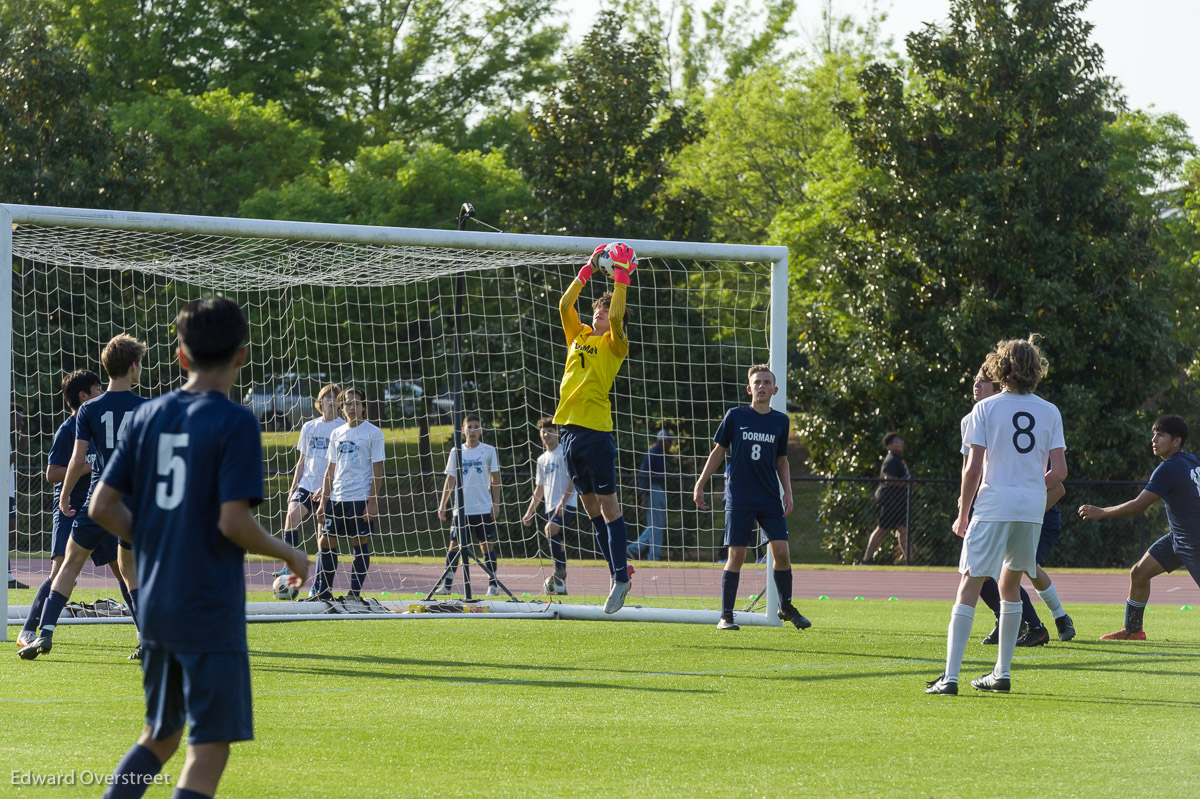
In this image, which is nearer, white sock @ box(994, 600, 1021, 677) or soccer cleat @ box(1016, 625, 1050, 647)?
white sock @ box(994, 600, 1021, 677)

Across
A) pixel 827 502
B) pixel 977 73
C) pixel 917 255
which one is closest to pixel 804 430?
pixel 827 502

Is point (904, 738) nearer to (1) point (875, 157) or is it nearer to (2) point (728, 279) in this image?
(1) point (875, 157)

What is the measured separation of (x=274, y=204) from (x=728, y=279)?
1088 cm

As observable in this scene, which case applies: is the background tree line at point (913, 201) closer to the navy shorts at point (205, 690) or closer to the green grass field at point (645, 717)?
the green grass field at point (645, 717)

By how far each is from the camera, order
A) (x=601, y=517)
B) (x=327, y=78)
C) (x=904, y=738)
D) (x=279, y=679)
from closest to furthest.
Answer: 1. (x=904, y=738)
2. (x=279, y=679)
3. (x=601, y=517)
4. (x=327, y=78)

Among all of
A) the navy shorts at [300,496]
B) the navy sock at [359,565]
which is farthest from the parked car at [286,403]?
the navy sock at [359,565]

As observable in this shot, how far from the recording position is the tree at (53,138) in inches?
957

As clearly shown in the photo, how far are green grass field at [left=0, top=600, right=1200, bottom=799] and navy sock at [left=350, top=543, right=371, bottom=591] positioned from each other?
1.89 metres

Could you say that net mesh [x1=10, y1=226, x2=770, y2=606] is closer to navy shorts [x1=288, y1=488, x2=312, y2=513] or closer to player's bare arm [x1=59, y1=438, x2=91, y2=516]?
navy shorts [x1=288, y1=488, x2=312, y2=513]

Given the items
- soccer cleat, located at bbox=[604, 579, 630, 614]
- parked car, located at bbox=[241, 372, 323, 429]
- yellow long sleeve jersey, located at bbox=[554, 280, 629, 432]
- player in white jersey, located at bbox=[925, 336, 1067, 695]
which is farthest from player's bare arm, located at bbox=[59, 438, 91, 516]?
parked car, located at bbox=[241, 372, 323, 429]

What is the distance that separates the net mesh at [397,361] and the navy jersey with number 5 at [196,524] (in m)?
7.79

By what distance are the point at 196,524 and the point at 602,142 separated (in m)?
23.3

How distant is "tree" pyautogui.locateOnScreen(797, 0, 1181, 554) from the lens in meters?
25.0

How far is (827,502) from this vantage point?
2548cm
